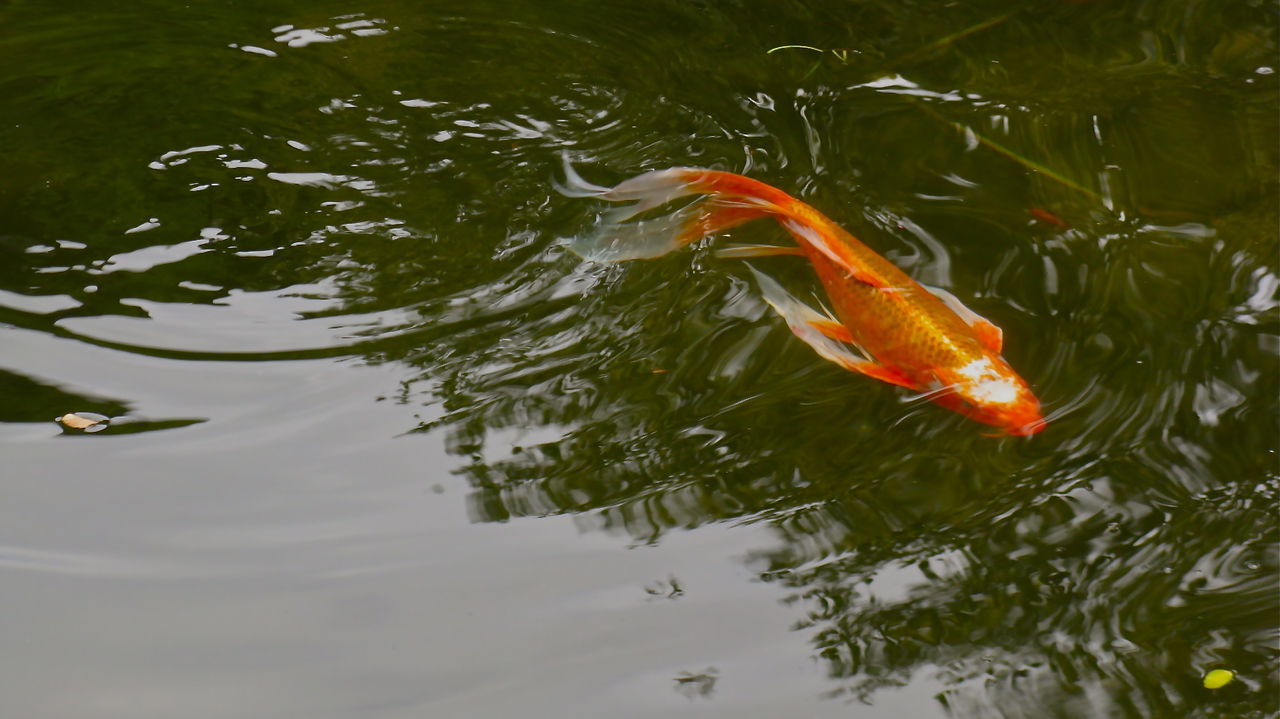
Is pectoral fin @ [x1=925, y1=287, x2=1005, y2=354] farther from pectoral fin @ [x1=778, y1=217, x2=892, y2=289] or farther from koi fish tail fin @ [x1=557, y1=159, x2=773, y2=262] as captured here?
koi fish tail fin @ [x1=557, y1=159, x2=773, y2=262]

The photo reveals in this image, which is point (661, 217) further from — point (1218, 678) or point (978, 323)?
point (1218, 678)

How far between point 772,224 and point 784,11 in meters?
1.19

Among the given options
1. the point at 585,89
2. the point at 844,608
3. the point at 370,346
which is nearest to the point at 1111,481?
the point at 844,608

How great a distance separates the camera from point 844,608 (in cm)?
204

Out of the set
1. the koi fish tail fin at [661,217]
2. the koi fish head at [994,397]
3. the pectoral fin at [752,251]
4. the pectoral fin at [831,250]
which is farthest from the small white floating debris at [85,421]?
the koi fish head at [994,397]

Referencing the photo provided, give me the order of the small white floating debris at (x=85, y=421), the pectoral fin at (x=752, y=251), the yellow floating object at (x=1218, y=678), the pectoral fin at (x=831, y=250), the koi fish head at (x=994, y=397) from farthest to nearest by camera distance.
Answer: the pectoral fin at (x=752, y=251) → the pectoral fin at (x=831, y=250) → the small white floating debris at (x=85, y=421) → the koi fish head at (x=994, y=397) → the yellow floating object at (x=1218, y=678)

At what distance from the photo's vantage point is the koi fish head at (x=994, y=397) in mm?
A: 2219

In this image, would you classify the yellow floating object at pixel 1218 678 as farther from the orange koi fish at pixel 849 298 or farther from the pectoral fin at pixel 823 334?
the pectoral fin at pixel 823 334

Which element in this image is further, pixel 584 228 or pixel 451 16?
pixel 451 16

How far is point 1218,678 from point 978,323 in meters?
0.89

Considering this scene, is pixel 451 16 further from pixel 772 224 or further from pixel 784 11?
pixel 772 224

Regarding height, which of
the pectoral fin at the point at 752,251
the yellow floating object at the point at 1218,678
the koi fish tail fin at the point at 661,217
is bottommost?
the yellow floating object at the point at 1218,678

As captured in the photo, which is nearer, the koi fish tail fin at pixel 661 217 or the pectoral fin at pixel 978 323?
the pectoral fin at pixel 978 323

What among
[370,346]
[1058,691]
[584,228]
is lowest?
[1058,691]
